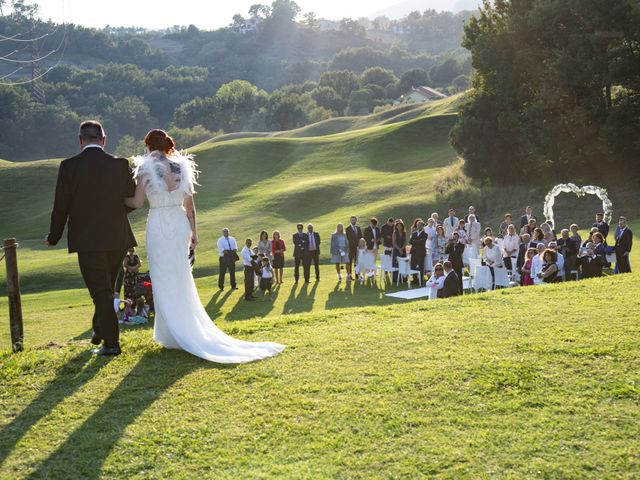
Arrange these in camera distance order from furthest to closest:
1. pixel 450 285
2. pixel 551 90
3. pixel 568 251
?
pixel 551 90
pixel 568 251
pixel 450 285

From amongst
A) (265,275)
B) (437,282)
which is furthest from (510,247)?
(265,275)

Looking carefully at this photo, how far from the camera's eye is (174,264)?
7.68m

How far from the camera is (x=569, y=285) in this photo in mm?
12094

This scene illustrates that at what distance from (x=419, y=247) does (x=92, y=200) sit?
15.6 m

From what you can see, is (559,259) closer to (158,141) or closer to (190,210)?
(190,210)

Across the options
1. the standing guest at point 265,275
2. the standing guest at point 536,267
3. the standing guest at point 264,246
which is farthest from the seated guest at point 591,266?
the standing guest at point 264,246

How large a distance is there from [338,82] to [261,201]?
88802mm

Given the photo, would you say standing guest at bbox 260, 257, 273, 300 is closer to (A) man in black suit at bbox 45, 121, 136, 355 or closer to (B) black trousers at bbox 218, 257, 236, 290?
(B) black trousers at bbox 218, 257, 236, 290

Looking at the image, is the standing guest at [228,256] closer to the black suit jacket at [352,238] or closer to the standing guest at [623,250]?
the black suit jacket at [352,238]

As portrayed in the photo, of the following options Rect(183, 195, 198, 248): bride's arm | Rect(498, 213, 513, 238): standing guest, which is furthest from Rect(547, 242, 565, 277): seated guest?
Rect(183, 195, 198, 248): bride's arm

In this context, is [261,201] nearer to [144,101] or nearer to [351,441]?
[351,441]

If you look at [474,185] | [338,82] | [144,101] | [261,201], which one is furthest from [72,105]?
[474,185]

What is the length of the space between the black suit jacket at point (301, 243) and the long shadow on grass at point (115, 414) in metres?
15.8

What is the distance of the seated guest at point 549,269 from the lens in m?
16.2
